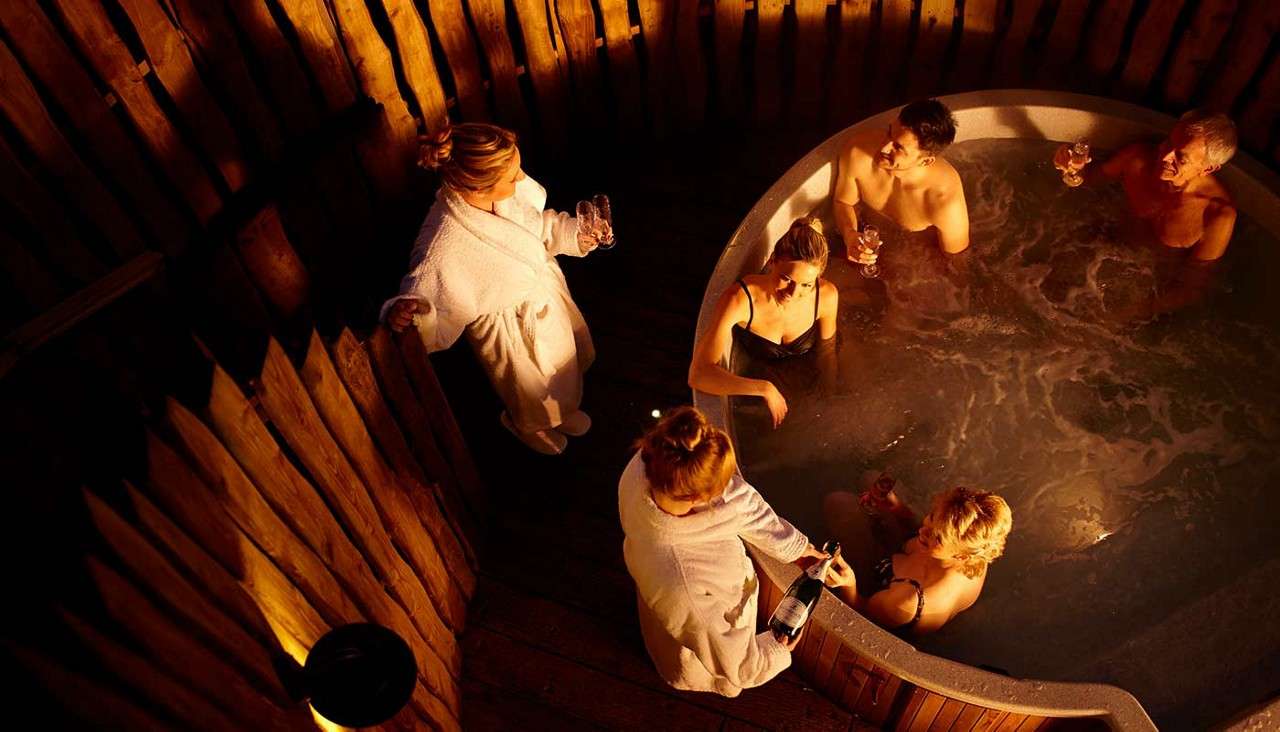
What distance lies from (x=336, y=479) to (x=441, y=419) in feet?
2.38

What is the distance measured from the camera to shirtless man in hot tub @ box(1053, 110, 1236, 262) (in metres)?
3.78

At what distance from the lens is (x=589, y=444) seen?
4.19 m

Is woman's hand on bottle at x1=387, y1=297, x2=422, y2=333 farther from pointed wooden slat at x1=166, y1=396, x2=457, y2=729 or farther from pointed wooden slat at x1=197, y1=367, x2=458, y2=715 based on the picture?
pointed wooden slat at x1=166, y1=396, x2=457, y2=729

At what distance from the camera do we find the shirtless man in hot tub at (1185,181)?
3.78 meters

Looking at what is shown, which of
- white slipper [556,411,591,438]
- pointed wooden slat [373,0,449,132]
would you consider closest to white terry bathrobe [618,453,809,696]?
white slipper [556,411,591,438]

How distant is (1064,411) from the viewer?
14.0 ft

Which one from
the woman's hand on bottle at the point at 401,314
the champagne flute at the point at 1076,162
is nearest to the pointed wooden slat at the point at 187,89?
the woman's hand on bottle at the point at 401,314

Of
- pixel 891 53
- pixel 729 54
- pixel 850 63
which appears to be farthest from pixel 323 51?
pixel 891 53

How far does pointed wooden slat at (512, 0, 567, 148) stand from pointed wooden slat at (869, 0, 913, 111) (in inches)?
67.4

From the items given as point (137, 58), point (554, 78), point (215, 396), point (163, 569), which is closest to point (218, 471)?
point (215, 396)

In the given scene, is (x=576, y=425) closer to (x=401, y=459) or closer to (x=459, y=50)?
(x=401, y=459)

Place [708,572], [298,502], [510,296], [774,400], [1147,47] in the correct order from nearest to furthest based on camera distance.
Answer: [298,502]
[708,572]
[510,296]
[774,400]
[1147,47]

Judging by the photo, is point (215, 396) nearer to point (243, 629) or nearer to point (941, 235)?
point (243, 629)

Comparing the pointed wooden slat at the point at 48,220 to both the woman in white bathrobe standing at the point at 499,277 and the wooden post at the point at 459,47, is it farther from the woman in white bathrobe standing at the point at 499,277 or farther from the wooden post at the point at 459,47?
the wooden post at the point at 459,47
